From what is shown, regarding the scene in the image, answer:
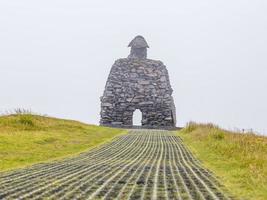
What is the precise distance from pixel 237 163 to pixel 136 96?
93.2 feet

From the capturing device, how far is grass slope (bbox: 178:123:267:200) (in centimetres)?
835

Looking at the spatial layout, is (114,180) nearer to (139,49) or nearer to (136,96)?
(136,96)

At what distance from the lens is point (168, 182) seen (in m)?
8.69

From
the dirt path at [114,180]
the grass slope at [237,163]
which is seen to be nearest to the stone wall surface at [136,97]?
the grass slope at [237,163]

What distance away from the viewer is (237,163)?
1181 cm

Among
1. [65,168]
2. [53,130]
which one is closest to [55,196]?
[65,168]

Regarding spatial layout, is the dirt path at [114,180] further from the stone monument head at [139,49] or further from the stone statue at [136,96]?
the stone monument head at [139,49]

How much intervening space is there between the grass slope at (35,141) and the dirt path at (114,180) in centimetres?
122

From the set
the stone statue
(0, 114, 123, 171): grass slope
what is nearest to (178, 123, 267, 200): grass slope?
(0, 114, 123, 171): grass slope

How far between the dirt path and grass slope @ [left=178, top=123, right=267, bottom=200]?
352mm

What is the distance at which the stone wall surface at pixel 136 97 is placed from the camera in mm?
39625

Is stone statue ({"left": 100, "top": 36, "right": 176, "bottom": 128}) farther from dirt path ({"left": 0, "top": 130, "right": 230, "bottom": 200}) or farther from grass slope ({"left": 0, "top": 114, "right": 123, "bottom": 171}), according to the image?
dirt path ({"left": 0, "top": 130, "right": 230, "bottom": 200})

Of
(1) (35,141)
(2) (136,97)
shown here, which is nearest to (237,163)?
(1) (35,141)

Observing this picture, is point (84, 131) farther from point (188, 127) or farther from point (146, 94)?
point (146, 94)
